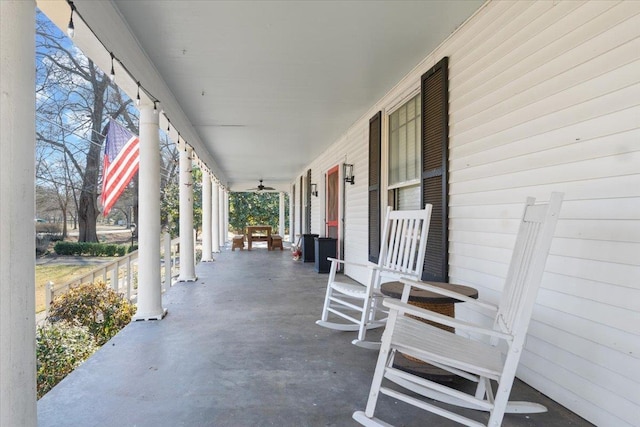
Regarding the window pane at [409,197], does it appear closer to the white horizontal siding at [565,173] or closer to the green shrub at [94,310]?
the white horizontal siding at [565,173]

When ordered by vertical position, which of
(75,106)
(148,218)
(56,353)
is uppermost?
(75,106)

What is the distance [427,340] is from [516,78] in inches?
67.4

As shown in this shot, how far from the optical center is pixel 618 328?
1.66 meters

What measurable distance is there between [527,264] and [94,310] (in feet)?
15.6

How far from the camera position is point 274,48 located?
318 cm

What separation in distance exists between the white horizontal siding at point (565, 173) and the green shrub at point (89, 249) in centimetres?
631

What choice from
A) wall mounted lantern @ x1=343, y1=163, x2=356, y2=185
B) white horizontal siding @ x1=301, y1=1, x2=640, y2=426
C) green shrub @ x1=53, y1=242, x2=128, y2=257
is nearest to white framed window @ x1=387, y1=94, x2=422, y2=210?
white horizontal siding @ x1=301, y1=1, x2=640, y2=426

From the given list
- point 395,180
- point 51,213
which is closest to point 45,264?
point 51,213

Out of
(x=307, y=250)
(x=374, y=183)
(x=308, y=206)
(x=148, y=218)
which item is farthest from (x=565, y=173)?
(x=308, y=206)

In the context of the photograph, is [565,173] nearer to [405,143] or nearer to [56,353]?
[405,143]

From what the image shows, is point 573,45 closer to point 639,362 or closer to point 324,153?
point 639,362

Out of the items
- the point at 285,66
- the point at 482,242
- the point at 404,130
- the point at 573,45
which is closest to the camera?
the point at 573,45

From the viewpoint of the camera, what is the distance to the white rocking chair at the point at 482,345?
1463mm

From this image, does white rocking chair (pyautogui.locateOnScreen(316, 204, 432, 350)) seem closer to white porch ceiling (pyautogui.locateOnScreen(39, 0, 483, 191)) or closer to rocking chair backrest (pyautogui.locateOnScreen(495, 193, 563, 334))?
rocking chair backrest (pyautogui.locateOnScreen(495, 193, 563, 334))
